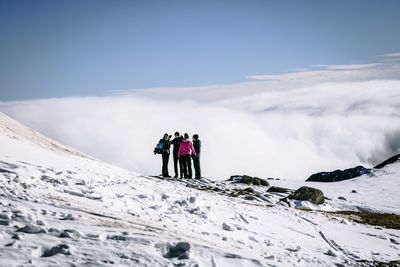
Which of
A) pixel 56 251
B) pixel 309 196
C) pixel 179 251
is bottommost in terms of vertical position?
pixel 309 196

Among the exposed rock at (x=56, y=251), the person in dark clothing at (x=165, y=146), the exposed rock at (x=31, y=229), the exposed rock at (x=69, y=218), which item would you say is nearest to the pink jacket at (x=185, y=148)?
the person in dark clothing at (x=165, y=146)

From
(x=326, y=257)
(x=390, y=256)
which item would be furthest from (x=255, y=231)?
(x=390, y=256)

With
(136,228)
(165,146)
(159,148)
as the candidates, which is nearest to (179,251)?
(136,228)

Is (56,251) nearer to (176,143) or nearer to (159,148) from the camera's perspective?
(159,148)

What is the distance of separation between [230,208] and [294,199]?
878cm

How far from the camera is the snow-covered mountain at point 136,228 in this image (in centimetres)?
545

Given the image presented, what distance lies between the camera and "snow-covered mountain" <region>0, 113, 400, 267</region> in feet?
17.9

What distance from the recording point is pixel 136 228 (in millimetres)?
6816

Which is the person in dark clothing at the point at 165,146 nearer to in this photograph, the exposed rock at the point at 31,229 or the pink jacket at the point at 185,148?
the pink jacket at the point at 185,148

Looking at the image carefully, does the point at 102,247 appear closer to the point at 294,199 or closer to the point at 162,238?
the point at 162,238

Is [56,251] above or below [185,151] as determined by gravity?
below

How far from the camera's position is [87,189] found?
9898 millimetres

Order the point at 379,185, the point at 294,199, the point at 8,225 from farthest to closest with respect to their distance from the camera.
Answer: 1. the point at 379,185
2. the point at 294,199
3. the point at 8,225

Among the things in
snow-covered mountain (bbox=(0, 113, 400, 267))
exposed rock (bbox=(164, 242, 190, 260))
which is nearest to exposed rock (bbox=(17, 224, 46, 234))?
snow-covered mountain (bbox=(0, 113, 400, 267))
